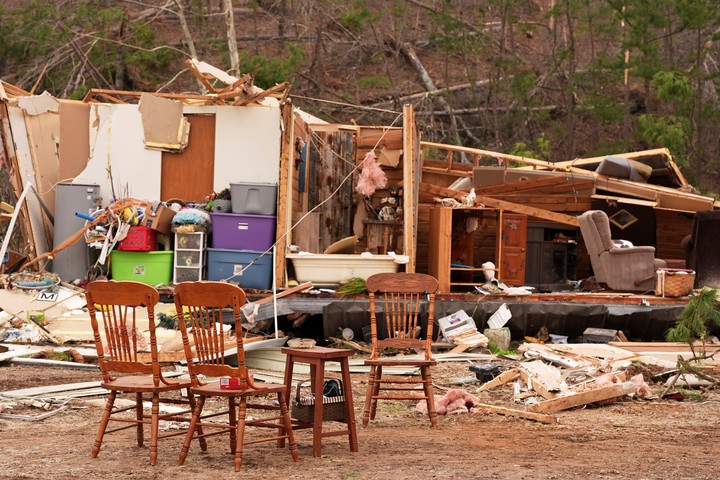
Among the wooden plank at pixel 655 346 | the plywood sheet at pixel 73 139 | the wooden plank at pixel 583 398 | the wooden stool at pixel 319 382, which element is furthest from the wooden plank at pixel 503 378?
the plywood sheet at pixel 73 139

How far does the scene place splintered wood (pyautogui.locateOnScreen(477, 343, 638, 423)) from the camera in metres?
7.66

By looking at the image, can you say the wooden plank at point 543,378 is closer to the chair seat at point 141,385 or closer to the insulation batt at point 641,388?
the insulation batt at point 641,388

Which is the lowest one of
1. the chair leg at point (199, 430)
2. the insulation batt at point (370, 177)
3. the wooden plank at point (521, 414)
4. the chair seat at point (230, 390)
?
the wooden plank at point (521, 414)

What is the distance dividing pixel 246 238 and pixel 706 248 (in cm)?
536

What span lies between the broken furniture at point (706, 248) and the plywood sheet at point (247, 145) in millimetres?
4989

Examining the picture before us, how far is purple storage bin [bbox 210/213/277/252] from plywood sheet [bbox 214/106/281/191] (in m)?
0.73

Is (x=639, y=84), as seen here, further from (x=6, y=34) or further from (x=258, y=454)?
(x=258, y=454)

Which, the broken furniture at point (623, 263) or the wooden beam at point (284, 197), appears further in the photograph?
the broken furniture at point (623, 263)

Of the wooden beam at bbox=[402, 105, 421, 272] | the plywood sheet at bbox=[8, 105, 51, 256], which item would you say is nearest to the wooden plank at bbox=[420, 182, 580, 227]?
the wooden beam at bbox=[402, 105, 421, 272]

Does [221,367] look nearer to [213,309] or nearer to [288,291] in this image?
[213,309]

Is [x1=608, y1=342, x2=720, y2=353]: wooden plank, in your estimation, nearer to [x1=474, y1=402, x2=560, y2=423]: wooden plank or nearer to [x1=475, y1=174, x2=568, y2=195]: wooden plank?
[x1=474, y1=402, x2=560, y2=423]: wooden plank

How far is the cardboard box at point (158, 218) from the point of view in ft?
39.1

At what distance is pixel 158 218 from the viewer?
1191cm

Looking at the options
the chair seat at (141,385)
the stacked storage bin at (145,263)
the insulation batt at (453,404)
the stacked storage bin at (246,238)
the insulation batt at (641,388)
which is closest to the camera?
the chair seat at (141,385)
